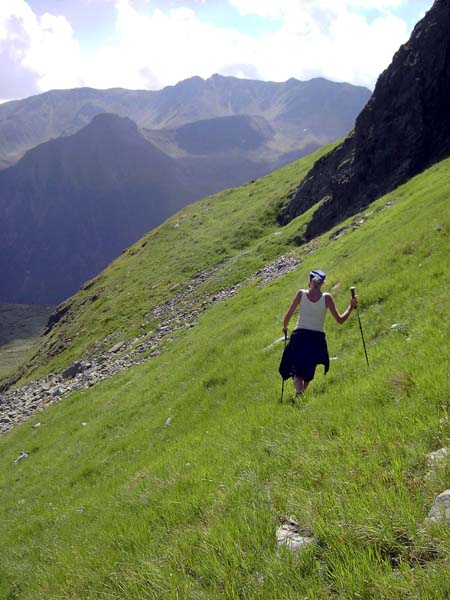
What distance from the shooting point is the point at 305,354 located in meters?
10.6

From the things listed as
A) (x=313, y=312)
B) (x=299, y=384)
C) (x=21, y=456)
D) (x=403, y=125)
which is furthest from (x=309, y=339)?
(x=403, y=125)

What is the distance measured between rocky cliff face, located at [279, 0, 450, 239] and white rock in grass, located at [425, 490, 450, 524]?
38.1 meters

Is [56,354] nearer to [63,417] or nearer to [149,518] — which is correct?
[63,417]

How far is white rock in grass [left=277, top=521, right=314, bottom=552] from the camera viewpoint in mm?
4999

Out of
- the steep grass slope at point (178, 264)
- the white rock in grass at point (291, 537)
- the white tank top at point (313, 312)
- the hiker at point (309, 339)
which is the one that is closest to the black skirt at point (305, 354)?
the hiker at point (309, 339)

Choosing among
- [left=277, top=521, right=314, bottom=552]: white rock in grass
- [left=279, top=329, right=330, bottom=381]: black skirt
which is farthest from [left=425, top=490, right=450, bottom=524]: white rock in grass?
[left=279, top=329, right=330, bottom=381]: black skirt

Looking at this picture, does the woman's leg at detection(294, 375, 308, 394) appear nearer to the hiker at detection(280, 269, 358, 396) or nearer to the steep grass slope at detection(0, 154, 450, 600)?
the hiker at detection(280, 269, 358, 396)

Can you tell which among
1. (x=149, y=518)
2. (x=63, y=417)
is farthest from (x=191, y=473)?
(x=63, y=417)

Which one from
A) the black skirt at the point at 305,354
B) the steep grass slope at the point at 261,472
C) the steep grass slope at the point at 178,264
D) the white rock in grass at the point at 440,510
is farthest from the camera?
the steep grass slope at the point at 178,264

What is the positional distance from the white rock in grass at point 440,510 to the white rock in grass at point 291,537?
51.2 inches

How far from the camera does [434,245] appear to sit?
16500 mm

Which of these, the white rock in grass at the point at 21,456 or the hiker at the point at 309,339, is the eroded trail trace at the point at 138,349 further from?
the hiker at the point at 309,339

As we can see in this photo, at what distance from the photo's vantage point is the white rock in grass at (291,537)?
5.00m

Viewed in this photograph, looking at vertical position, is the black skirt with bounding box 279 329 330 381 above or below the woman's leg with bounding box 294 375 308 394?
above
